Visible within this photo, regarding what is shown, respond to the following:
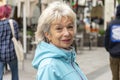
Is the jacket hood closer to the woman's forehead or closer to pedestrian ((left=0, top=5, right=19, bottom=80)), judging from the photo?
the woman's forehead

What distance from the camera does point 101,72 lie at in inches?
523

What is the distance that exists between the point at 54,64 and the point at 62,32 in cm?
24

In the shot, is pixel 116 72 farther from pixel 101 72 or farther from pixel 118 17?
pixel 101 72

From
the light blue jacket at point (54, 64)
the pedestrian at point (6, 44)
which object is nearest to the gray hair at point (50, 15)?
the light blue jacket at point (54, 64)

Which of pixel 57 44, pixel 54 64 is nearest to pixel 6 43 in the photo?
pixel 57 44

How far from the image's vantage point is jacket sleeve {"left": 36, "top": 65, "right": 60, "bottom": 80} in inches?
111

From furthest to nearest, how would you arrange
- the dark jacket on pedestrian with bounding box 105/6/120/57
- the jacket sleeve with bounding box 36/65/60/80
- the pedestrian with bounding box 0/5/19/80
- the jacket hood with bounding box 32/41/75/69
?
the dark jacket on pedestrian with bounding box 105/6/120/57 < the pedestrian with bounding box 0/5/19/80 < the jacket hood with bounding box 32/41/75/69 < the jacket sleeve with bounding box 36/65/60/80

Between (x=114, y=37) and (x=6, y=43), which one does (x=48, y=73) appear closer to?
(x=6, y=43)

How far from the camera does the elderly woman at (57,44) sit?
9.46 ft

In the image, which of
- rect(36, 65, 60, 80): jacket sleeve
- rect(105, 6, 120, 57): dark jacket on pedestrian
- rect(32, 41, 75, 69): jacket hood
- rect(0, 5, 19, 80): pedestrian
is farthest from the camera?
rect(105, 6, 120, 57): dark jacket on pedestrian

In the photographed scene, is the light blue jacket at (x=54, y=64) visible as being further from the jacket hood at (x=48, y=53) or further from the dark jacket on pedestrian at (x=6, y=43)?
the dark jacket on pedestrian at (x=6, y=43)

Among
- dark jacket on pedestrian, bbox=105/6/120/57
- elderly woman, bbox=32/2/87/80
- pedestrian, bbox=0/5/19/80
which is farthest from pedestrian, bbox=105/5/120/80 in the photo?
elderly woman, bbox=32/2/87/80

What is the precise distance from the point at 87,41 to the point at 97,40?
69 cm

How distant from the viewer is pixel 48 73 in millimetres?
2818
